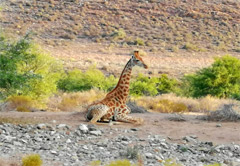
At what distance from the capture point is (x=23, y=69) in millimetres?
23625

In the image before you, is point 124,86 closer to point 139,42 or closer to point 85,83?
point 85,83

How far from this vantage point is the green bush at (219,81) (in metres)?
30.6

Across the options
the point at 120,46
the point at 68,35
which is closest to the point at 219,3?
the point at 120,46

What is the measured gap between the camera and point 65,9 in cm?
6294

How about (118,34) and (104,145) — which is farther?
(118,34)

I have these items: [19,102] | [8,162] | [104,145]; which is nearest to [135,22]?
[19,102]

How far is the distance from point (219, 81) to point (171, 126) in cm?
1766

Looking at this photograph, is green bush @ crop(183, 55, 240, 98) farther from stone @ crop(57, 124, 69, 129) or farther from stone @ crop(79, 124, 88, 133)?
stone @ crop(79, 124, 88, 133)

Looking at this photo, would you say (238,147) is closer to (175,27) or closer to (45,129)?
(45,129)

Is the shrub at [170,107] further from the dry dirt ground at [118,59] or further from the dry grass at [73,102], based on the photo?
the dry dirt ground at [118,59]

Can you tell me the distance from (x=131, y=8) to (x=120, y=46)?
986cm

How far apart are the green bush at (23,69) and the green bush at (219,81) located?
9235mm

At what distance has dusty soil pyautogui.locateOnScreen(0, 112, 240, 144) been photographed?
12375mm

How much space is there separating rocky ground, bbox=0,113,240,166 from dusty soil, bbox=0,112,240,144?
0.18 ft
